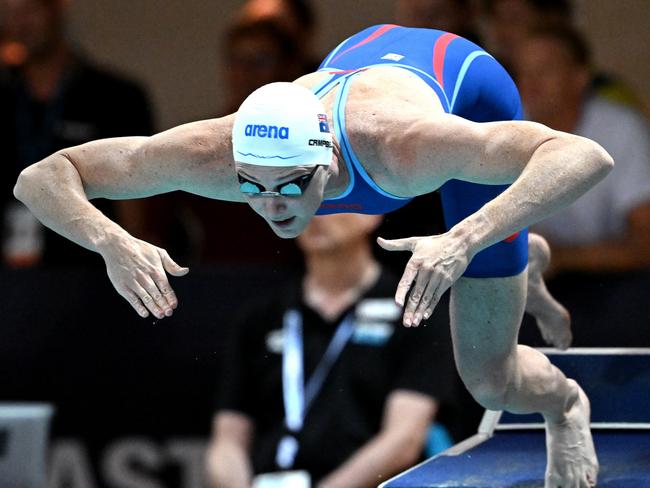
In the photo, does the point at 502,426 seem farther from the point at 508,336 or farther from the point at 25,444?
the point at 25,444

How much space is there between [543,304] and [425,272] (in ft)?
6.26

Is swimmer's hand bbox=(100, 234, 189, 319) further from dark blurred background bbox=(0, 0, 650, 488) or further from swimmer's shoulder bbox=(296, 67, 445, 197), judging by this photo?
dark blurred background bbox=(0, 0, 650, 488)

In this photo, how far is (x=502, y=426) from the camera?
6.57 meters

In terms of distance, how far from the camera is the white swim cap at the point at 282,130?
4809 millimetres

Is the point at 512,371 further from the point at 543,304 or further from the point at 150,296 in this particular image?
the point at 150,296

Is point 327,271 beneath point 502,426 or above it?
above

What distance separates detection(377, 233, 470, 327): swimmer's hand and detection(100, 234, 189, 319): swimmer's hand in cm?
77

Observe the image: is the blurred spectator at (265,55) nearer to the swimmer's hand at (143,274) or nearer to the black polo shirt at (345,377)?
the black polo shirt at (345,377)

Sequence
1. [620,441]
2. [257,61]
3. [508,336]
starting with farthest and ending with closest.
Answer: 1. [257,61]
2. [620,441]
3. [508,336]

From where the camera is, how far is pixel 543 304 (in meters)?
6.23

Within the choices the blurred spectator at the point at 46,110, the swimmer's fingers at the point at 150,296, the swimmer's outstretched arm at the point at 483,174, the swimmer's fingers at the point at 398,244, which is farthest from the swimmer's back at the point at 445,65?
the blurred spectator at the point at 46,110

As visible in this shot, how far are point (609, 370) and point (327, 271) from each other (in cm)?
156

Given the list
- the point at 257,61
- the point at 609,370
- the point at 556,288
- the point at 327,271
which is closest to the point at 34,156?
the point at 257,61

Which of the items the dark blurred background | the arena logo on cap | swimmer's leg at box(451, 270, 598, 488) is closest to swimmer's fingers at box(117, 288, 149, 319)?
the arena logo on cap
